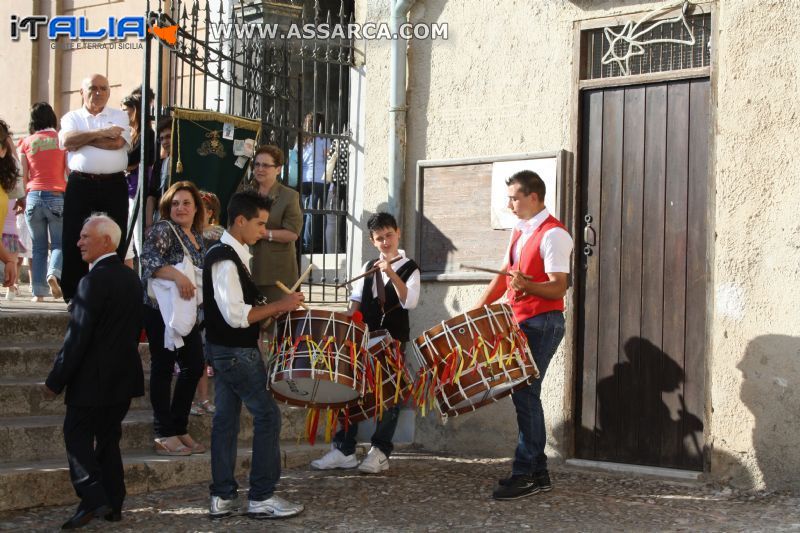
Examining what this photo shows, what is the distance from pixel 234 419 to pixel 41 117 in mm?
4797

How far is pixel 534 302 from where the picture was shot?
21.7ft

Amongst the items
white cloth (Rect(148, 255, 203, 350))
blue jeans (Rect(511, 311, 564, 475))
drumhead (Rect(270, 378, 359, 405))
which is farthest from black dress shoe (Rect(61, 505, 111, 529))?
blue jeans (Rect(511, 311, 564, 475))

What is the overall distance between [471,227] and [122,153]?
254 centimetres

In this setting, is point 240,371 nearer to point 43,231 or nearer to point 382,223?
point 382,223

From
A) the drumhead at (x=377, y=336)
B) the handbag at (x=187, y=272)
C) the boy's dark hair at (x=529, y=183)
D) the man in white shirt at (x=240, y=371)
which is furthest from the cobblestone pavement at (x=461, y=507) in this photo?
the boy's dark hair at (x=529, y=183)

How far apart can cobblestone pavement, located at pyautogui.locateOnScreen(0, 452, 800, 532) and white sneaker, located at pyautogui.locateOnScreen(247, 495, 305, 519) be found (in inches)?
1.5

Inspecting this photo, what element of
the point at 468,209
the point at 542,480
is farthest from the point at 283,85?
the point at 542,480

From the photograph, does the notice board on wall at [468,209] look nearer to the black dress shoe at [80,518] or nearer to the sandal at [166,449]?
the sandal at [166,449]

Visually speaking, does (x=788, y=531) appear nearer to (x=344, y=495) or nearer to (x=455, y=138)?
(x=344, y=495)

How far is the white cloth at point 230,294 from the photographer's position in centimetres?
586

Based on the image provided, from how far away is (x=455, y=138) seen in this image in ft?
27.3

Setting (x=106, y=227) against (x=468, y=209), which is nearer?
(x=106, y=227)

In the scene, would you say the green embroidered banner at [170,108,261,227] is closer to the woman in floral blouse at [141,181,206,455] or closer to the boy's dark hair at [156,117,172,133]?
the boy's dark hair at [156,117,172,133]

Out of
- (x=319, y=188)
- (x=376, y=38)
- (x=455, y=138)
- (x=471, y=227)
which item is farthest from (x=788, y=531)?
(x=319, y=188)
